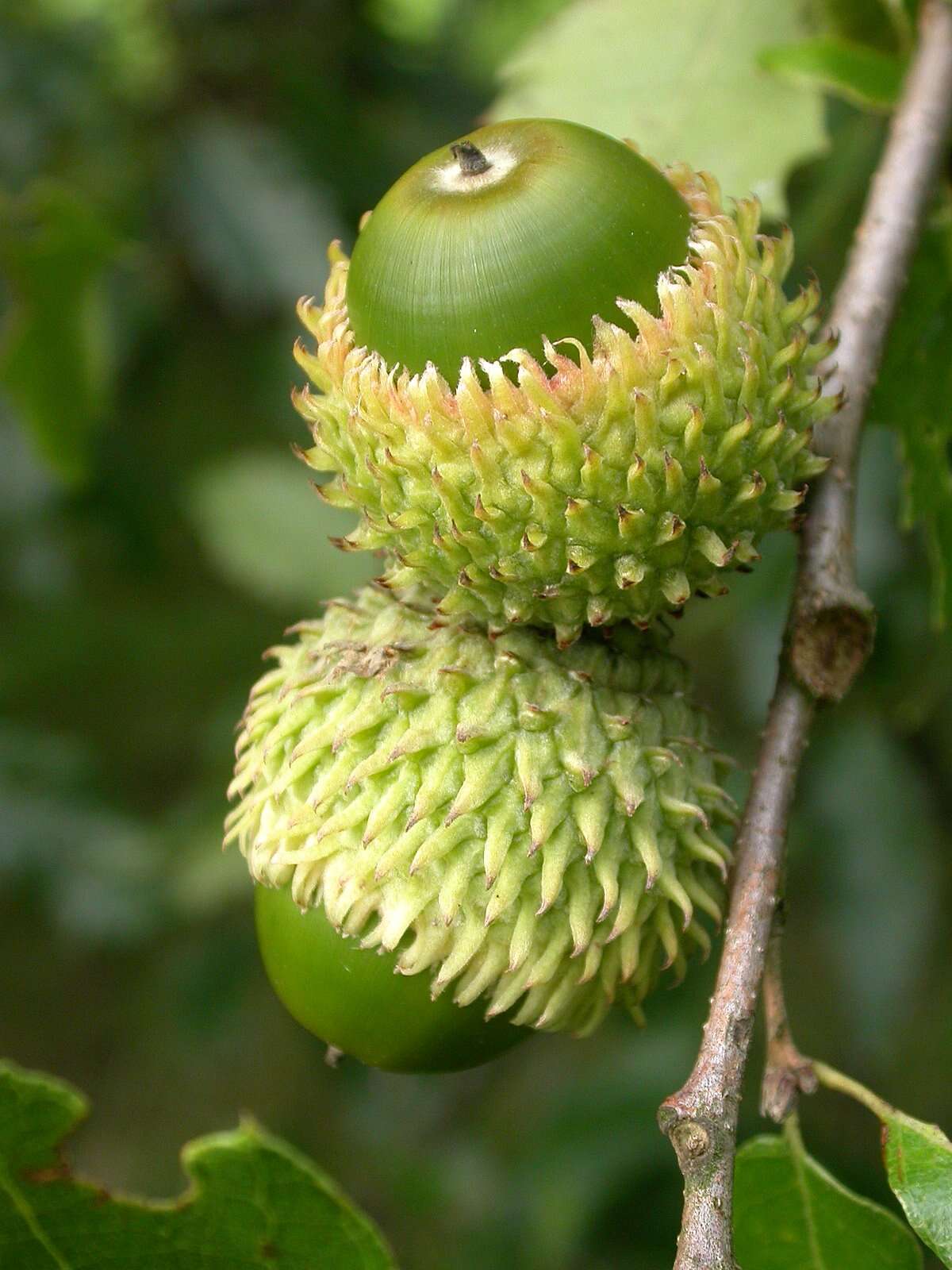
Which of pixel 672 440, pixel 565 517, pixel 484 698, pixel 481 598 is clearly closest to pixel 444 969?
pixel 484 698

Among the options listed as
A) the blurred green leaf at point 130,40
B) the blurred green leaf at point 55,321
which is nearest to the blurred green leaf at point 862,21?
the blurred green leaf at point 55,321

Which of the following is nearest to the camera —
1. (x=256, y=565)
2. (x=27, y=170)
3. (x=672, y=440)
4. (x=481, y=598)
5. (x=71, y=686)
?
(x=672, y=440)

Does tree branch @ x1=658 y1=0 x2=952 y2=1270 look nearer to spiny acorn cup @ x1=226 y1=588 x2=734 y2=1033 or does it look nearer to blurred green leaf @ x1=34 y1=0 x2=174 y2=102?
spiny acorn cup @ x1=226 y1=588 x2=734 y2=1033

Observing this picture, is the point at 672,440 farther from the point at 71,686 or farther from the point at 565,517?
the point at 71,686

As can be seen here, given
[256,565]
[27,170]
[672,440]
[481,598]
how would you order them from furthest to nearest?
[27,170], [256,565], [481,598], [672,440]

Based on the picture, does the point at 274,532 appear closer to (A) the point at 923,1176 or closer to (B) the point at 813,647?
(B) the point at 813,647

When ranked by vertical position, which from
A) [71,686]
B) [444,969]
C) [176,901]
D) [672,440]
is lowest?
[176,901]
